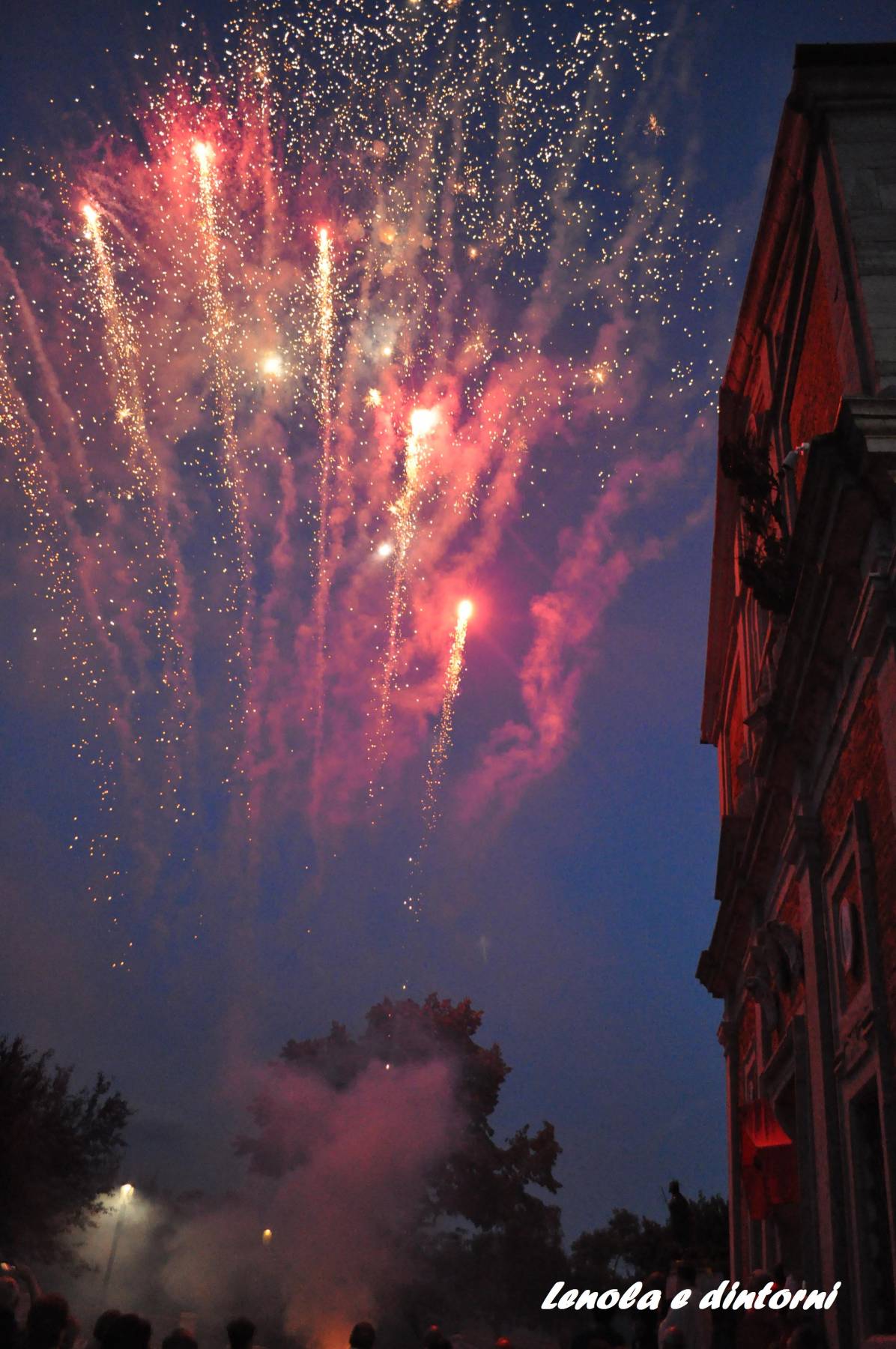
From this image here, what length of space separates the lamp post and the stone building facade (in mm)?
23599

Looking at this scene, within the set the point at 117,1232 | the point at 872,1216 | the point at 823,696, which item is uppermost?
the point at 823,696

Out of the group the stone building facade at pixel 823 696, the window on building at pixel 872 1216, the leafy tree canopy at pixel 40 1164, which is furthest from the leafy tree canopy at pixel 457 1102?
the window on building at pixel 872 1216

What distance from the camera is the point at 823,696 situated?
1045 centimetres

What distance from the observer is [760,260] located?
13797mm

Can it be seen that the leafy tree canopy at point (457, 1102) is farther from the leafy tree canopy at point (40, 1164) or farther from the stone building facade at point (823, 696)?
the stone building facade at point (823, 696)

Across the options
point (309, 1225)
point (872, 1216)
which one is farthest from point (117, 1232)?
point (872, 1216)

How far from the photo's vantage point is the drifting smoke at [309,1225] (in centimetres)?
3056

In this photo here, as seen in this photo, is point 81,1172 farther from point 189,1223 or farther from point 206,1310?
point 189,1223

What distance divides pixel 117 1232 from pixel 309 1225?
20.5ft

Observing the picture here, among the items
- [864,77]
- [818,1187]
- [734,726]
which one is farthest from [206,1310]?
[864,77]

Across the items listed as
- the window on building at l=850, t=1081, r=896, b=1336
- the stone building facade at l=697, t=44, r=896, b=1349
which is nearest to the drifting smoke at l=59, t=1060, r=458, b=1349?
the stone building facade at l=697, t=44, r=896, b=1349

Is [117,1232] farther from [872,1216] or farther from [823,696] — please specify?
[823,696]

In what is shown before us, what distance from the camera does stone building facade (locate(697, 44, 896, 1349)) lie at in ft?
28.6

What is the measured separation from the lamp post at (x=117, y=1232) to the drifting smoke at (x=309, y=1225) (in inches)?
11.5
